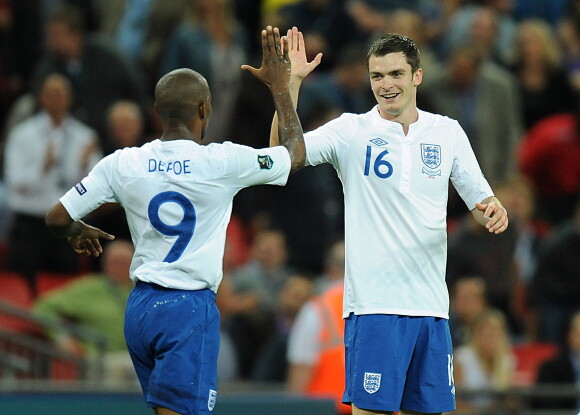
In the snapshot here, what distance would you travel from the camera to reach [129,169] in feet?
19.2

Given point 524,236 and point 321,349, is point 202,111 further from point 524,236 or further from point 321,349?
point 524,236

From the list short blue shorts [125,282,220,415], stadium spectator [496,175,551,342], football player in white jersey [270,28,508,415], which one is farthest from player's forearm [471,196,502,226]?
stadium spectator [496,175,551,342]

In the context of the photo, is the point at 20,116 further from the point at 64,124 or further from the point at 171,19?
the point at 171,19

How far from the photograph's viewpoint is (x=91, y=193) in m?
5.91

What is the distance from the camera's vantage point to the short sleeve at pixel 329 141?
242 inches

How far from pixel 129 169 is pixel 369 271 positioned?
47.7 inches

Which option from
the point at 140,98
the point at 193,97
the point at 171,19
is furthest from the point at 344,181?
the point at 171,19

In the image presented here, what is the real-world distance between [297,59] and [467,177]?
1.01 m

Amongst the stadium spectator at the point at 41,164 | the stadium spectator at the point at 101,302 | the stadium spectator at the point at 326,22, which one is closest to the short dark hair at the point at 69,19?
the stadium spectator at the point at 41,164

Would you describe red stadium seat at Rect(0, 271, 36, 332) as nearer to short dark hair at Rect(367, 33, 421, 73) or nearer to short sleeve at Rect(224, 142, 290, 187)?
short sleeve at Rect(224, 142, 290, 187)

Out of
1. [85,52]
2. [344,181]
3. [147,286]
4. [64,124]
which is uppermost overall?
[85,52]

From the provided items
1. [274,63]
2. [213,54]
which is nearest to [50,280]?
[213,54]

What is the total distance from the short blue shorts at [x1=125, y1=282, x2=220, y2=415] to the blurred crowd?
399cm

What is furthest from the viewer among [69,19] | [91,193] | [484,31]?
[484,31]
